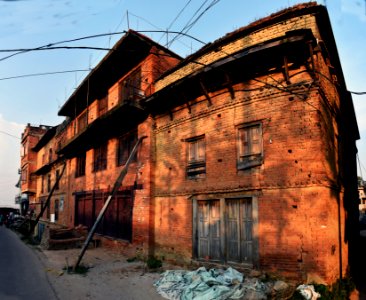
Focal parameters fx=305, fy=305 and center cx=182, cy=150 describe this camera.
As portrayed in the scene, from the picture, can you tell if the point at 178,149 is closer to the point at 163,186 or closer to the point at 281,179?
the point at 163,186

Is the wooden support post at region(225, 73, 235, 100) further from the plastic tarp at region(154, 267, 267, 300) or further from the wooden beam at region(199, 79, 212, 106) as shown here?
the plastic tarp at region(154, 267, 267, 300)

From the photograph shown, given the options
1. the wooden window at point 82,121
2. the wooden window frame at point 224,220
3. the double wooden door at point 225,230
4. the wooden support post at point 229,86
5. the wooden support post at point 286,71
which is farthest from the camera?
the wooden window at point 82,121

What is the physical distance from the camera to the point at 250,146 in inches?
352

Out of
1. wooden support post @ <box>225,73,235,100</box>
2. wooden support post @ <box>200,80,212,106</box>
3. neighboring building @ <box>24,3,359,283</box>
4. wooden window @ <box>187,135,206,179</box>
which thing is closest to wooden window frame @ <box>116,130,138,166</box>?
neighboring building @ <box>24,3,359,283</box>

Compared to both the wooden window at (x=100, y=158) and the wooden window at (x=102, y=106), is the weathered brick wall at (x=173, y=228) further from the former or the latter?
the wooden window at (x=102, y=106)

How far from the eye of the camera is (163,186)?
1181 cm

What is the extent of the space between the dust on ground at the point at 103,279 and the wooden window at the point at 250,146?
14.2 ft

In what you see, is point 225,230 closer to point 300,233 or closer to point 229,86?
point 300,233

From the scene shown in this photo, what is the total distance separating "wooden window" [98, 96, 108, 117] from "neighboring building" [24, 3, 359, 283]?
331 centimetres

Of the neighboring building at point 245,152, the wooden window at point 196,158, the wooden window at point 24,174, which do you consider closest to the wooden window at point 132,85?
the neighboring building at point 245,152

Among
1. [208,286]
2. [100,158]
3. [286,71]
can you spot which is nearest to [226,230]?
[208,286]

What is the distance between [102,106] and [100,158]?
328cm

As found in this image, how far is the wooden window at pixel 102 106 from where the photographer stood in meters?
17.6

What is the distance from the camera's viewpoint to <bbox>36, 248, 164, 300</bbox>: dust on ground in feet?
25.8
